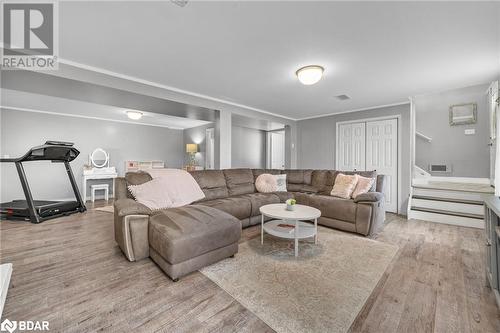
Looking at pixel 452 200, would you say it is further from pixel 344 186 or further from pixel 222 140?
pixel 222 140

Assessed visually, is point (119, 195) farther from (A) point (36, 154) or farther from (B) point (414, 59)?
(B) point (414, 59)

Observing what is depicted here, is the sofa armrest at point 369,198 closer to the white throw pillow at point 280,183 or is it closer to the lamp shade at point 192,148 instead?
the white throw pillow at point 280,183

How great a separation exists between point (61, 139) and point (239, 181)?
5.03 m

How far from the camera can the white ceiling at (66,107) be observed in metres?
4.14

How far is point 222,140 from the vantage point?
14.6 ft

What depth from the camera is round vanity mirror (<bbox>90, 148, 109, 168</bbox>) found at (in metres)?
5.92

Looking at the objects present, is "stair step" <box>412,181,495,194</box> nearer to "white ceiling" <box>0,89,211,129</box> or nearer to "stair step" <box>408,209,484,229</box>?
"stair step" <box>408,209,484,229</box>

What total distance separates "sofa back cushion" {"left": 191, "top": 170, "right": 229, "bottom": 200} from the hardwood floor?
144 cm

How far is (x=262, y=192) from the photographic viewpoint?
13.5ft

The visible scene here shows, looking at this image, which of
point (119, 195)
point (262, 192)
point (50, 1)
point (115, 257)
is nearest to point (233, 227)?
point (115, 257)

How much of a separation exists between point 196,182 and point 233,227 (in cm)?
138

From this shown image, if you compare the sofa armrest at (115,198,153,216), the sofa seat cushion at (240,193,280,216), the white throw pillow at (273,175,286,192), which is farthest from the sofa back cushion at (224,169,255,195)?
the sofa armrest at (115,198,153,216)

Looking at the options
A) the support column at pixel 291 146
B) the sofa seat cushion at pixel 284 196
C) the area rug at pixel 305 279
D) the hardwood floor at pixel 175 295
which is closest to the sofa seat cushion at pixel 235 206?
the area rug at pixel 305 279

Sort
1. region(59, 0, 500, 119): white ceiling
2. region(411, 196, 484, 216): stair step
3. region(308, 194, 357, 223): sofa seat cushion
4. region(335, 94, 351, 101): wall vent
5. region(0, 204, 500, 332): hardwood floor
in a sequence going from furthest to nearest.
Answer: region(335, 94, 351, 101): wall vent < region(411, 196, 484, 216): stair step < region(308, 194, 357, 223): sofa seat cushion < region(59, 0, 500, 119): white ceiling < region(0, 204, 500, 332): hardwood floor
